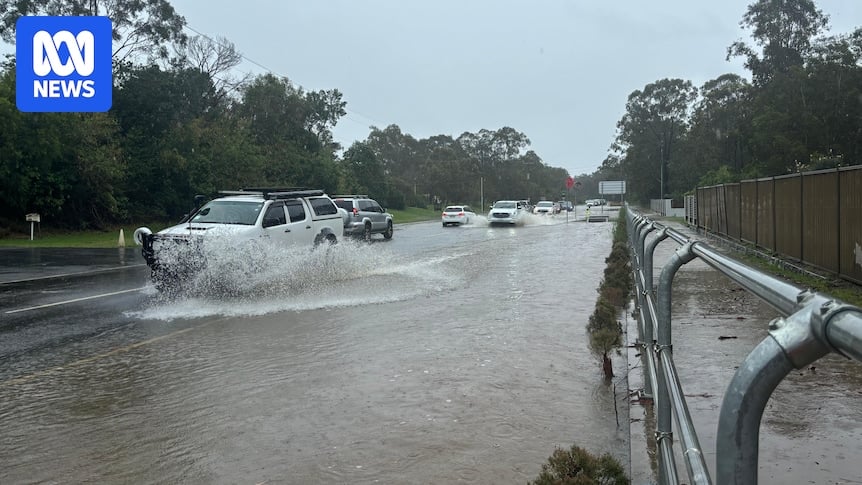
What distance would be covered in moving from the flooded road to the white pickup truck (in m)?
0.61

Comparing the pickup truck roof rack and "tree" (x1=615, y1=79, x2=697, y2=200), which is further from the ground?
"tree" (x1=615, y1=79, x2=697, y2=200)

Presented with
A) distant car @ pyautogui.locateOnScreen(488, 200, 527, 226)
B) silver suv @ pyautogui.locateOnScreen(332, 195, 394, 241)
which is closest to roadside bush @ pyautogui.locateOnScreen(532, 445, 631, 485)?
silver suv @ pyautogui.locateOnScreen(332, 195, 394, 241)

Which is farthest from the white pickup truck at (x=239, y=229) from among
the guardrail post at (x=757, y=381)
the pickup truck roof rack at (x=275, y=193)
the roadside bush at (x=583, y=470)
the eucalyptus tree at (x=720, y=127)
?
the eucalyptus tree at (x=720, y=127)

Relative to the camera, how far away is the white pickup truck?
12242mm

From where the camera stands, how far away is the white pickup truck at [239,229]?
12.2 m

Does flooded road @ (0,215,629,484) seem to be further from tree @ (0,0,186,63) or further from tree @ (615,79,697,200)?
tree @ (615,79,697,200)

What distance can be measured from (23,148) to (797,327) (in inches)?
1507

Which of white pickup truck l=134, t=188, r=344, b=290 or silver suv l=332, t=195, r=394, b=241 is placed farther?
silver suv l=332, t=195, r=394, b=241

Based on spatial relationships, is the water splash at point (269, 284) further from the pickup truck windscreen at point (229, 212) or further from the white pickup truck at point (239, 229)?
the pickup truck windscreen at point (229, 212)

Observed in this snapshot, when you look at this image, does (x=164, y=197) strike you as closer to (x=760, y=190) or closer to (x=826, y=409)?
(x=760, y=190)

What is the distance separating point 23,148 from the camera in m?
33.7

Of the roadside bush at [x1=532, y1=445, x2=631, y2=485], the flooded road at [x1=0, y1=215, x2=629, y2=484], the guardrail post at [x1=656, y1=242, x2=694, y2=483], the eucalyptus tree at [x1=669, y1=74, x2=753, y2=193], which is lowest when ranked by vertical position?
the flooded road at [x1=0, y1=215, x2=629, y2=484]

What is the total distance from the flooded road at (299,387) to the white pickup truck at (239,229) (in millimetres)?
608

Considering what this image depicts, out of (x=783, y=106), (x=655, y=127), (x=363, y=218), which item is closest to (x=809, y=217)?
(x=363, y=218)
